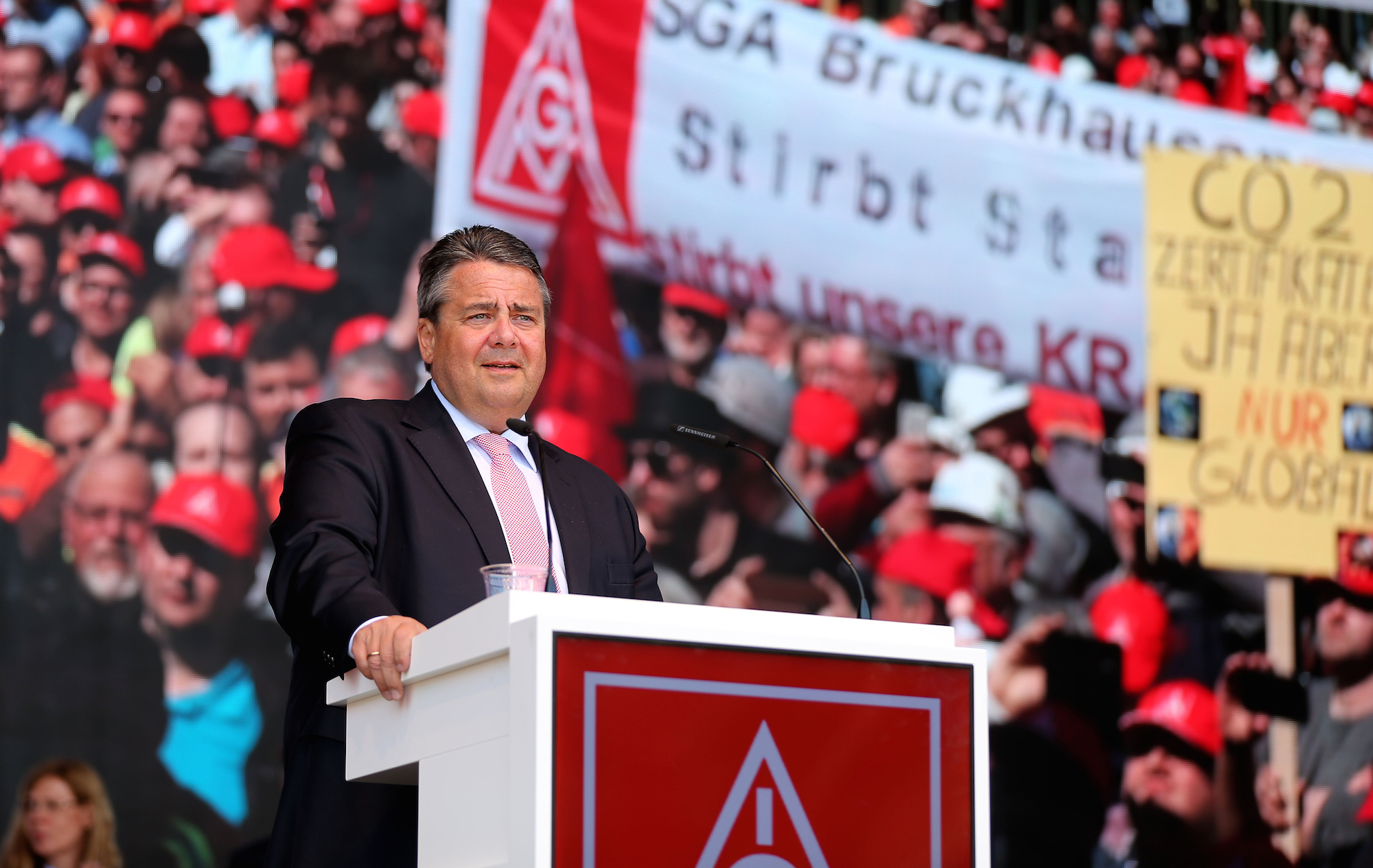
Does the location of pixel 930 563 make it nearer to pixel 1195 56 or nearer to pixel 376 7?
pixel 1195 56

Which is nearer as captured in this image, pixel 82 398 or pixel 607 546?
pixel 607 546

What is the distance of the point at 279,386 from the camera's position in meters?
4.25

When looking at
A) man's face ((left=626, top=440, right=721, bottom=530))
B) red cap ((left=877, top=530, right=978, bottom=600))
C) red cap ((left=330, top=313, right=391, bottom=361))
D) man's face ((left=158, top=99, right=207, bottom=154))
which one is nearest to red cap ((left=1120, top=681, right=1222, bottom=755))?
red cap ((left=877, top=530, right=978, bottom=600))

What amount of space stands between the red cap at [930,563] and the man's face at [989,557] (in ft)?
0.06

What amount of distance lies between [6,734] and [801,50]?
3.04 metres

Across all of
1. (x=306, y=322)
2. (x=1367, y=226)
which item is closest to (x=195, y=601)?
(x=306, y=322)

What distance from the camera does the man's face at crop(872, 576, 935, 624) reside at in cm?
470

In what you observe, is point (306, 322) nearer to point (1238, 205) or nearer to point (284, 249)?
point (284, 249)

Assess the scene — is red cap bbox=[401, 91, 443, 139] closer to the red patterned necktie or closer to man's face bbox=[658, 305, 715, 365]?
man's face bbox=[658, 305, 715, 365]

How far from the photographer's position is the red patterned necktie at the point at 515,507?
77.9 inches

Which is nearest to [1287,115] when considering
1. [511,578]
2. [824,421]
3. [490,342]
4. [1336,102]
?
[1336,102]

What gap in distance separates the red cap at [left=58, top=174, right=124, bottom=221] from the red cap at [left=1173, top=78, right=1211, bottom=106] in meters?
3.44

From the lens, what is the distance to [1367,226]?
541 cm

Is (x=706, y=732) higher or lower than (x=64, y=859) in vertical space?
higher
